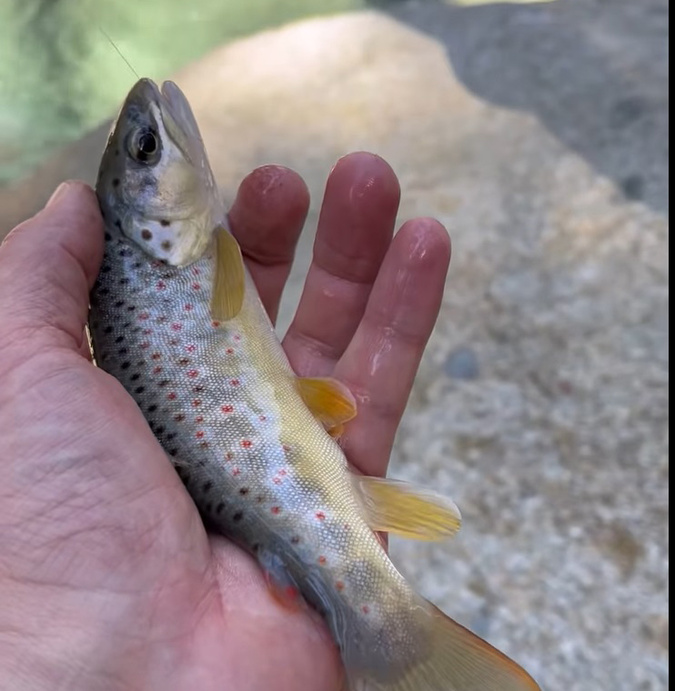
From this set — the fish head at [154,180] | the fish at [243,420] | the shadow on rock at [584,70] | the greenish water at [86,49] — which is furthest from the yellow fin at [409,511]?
the greenish water at [86,49]

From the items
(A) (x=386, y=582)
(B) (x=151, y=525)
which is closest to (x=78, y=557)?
(B) (x=151, y=525)

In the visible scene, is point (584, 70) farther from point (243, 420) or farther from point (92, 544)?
point (92, 544)

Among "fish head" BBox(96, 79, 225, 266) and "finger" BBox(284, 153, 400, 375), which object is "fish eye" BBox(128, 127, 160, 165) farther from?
"finger" BBox(284, 153, 400, 375)

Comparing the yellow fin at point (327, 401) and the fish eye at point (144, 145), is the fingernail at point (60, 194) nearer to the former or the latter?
the fish eye at point (144, 145)

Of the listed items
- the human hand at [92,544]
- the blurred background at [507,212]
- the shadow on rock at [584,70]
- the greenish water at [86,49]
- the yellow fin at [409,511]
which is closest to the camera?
the human hand at [92,544]

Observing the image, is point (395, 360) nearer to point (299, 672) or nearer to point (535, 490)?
point (299, 672)

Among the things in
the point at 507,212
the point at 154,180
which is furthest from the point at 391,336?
the point at 507,212
